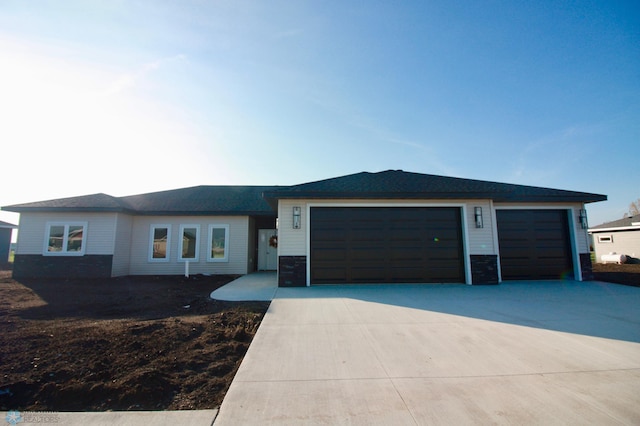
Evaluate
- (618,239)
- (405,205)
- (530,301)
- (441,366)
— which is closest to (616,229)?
(618,239)

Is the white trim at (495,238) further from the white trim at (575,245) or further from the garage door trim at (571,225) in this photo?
the white trim at (575,245)

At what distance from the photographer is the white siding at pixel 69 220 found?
11008mm

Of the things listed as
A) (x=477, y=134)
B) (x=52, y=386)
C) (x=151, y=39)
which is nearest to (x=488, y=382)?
(x=52, y=386)

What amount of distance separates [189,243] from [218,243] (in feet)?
3.94

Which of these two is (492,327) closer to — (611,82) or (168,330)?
(168,330)

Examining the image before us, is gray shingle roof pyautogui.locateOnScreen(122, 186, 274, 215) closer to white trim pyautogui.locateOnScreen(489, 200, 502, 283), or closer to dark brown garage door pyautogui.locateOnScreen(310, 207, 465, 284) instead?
dark brown garage door pyautogui.locateOnScreen(310, 207, 465, 284)

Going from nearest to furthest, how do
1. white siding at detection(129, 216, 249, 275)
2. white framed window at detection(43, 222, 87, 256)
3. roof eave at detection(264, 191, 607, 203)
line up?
roof eave at detection(264, 191, 607, 203) < white framed window at detection(43, 222, 87, 256) < white siding at detection(129, 216, 249, 275)

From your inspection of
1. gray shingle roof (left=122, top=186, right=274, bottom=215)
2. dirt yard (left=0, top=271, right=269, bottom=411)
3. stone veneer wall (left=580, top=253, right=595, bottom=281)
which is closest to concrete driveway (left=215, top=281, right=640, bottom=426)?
dirt yard (left=0, top=271, right=269, bottom=411)

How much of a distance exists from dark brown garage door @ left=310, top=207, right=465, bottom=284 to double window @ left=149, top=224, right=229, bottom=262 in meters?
5.41

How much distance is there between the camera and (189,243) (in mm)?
12109

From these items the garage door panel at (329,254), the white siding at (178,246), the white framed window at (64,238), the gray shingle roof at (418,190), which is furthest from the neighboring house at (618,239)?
the white framed window at (64,238)

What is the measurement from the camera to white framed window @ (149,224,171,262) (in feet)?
39.3

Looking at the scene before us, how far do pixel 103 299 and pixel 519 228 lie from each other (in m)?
12.1

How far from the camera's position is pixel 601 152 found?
43.2 ft
